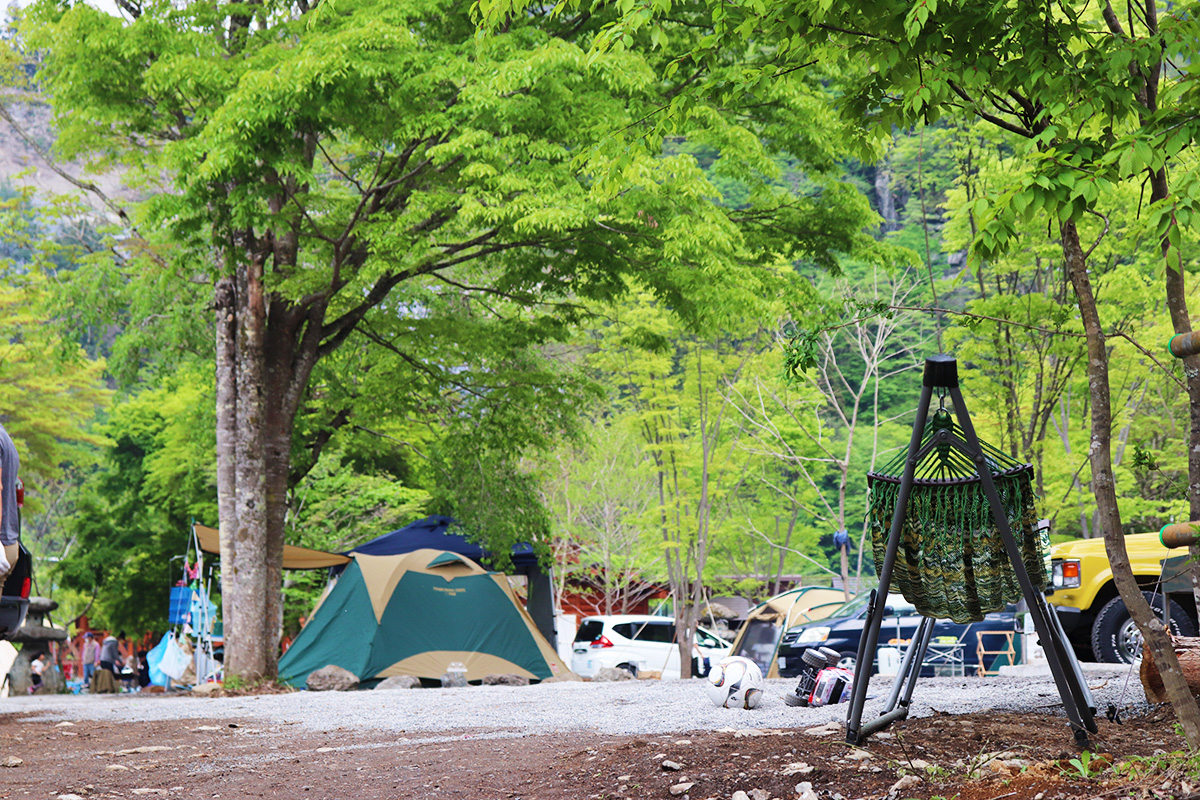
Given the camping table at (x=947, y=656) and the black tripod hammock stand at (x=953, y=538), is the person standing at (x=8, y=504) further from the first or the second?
the camping table at (x=947, y=656)

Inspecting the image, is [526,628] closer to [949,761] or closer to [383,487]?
[383,487]

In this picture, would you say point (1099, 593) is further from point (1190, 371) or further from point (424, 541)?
point (424, 541)

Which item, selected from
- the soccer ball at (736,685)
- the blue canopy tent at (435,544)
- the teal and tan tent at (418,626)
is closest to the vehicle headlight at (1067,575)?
the soccer ball at (736,685)

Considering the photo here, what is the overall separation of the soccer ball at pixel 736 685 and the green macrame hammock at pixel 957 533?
203cm

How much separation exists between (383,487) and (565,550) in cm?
751

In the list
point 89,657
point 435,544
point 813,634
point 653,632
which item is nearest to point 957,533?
point 813,634

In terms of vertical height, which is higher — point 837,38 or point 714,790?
point 837,38

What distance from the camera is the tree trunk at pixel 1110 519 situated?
3.35m

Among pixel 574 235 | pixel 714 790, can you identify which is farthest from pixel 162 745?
pixel 574 235

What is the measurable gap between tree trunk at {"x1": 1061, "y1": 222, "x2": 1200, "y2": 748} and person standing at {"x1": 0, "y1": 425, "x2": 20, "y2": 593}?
4.90 meters

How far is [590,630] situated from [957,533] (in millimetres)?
18027

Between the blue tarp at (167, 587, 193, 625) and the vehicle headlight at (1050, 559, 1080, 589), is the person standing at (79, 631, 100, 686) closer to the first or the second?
the blue tarp at (167, 587, 193, 625)

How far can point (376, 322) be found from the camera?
47.7 feet

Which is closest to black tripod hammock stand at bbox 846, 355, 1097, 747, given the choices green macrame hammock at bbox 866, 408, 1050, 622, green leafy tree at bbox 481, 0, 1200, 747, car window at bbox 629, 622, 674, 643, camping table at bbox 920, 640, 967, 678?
green macrame hammock at bbox 866, 408, 1050, 622
